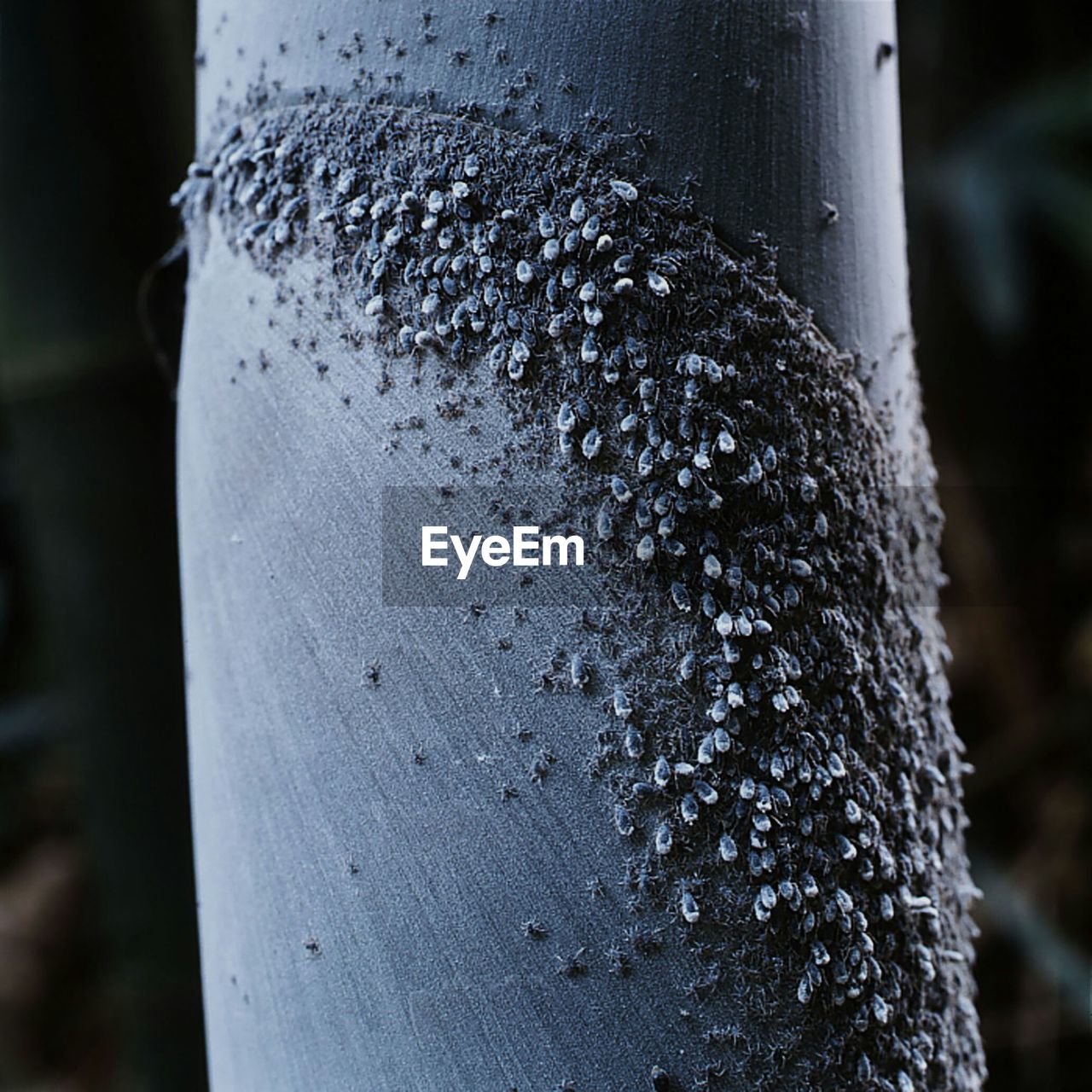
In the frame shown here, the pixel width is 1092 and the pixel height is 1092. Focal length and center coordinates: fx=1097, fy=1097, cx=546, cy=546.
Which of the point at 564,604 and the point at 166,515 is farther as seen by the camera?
the point at 166,515

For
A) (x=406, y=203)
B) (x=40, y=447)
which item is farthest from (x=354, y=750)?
(x=40, y=447)

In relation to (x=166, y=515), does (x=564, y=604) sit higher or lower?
higher

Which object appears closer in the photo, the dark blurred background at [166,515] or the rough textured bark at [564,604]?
the rough textured bark at [564,604]

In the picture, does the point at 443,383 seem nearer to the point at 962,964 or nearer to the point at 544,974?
the point at 544,974

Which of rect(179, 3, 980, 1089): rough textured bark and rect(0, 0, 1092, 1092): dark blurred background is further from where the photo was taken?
rect(0, 0, 1092, 1092): dark blurred background
